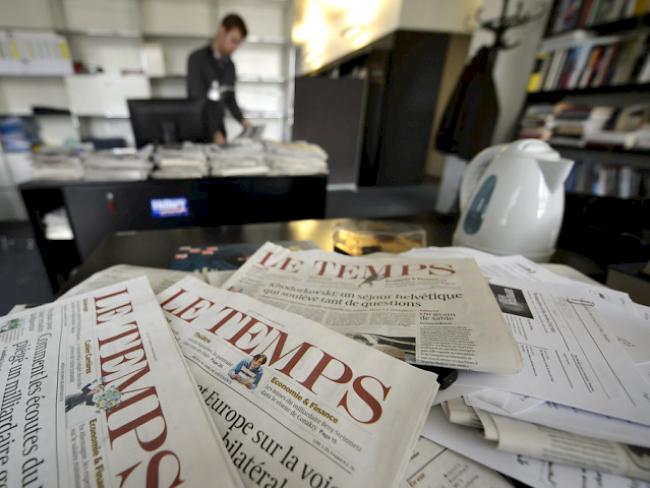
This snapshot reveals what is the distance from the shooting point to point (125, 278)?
46 cm

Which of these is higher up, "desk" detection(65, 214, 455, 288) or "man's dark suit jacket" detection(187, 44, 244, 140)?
"man's dark suit jacket" detection(187, 44, 244, 140)

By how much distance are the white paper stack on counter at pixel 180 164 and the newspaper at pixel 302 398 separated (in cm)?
115

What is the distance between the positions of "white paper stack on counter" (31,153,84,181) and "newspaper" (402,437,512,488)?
158 cm

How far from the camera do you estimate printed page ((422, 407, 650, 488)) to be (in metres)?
0.20

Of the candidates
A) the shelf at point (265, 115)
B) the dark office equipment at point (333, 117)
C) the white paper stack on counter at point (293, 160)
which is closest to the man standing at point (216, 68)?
the white paper stack on counter at point (293, 160)

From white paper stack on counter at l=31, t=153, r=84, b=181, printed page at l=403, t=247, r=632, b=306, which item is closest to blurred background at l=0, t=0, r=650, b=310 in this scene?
white paper stack on counter at l=31, t=153, r=84, b=181

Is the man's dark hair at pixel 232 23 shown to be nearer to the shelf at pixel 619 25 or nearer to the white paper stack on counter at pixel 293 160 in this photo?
the white paper stack on counter at pixel 293 160

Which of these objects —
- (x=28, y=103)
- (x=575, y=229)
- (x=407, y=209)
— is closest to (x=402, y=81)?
(x=407, y=209)

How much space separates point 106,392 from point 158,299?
5.6 inches

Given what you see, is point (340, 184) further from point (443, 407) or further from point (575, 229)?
point (443, 407)

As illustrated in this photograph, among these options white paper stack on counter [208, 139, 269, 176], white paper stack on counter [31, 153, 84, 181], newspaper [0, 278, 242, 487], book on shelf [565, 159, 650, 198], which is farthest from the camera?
book on shelf [565, 159, 650, 198]

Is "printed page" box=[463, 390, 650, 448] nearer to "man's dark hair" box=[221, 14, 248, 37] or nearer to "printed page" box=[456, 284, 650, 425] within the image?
"printed page" box=[456, 284, 650, 425]

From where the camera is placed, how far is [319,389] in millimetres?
252

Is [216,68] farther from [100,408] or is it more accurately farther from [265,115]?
[100,408]
